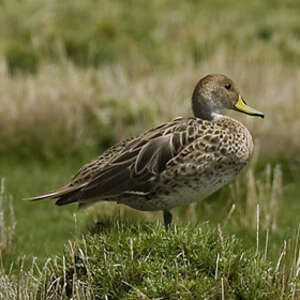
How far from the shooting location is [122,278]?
4734mm

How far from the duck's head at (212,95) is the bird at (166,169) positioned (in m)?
0.26

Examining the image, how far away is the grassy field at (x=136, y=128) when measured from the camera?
4.82 metres

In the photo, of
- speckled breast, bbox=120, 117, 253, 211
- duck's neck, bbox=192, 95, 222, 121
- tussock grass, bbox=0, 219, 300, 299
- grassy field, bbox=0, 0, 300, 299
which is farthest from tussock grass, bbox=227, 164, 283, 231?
tussock grass, bbox=0, 219, 300, 299

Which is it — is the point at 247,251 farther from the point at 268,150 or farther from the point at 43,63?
the point at 43,63

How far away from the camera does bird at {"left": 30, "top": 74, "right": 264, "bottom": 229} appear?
5.41 m

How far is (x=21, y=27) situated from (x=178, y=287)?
1102 cm

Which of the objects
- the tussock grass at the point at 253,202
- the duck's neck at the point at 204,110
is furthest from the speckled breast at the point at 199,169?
the tussock grass at the point at 253,202

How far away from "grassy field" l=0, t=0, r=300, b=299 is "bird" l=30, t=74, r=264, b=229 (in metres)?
0.21

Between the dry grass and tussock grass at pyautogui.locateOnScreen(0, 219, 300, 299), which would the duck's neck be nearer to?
tussock grass at pyautogui.locateOnScreen(0, 219, 300, 299)

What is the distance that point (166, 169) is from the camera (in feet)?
17.8

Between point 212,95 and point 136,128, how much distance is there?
4564 millimetres

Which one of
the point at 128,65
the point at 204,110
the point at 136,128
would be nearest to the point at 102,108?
the point at 136,128

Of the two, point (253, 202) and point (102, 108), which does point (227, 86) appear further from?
point (102, 108)

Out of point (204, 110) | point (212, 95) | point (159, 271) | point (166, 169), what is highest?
point (212, 95)
